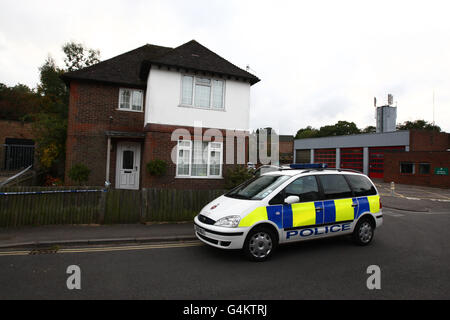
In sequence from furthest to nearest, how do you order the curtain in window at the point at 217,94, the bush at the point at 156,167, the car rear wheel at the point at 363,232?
the curtain in window at the point at 217,94, the bush at the point at 156,167, the car rear wheel at the point at 363,232

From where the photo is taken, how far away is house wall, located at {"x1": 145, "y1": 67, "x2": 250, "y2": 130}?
1047cm

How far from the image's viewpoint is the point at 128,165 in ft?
41.7

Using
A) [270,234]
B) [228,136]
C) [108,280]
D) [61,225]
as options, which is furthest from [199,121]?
[108,280]

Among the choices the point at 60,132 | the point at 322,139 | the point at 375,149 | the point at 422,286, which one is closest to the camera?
the point at 422,286

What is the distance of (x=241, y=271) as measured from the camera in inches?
167

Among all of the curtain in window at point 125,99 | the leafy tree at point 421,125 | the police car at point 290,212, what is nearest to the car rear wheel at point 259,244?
the police car at point 290,212

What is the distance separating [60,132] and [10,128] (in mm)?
14636

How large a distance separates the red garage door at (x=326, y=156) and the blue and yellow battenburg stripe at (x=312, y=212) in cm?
3139

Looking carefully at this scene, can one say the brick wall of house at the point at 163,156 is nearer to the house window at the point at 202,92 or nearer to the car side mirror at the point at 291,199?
the house window at the point at 202,92

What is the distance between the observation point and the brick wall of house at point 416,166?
21297mm

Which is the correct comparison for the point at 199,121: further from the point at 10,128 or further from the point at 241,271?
the point at 10,128

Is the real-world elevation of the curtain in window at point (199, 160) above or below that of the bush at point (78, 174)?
above

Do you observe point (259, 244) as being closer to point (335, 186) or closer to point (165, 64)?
point (335, 186)

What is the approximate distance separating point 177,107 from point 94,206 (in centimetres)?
526
